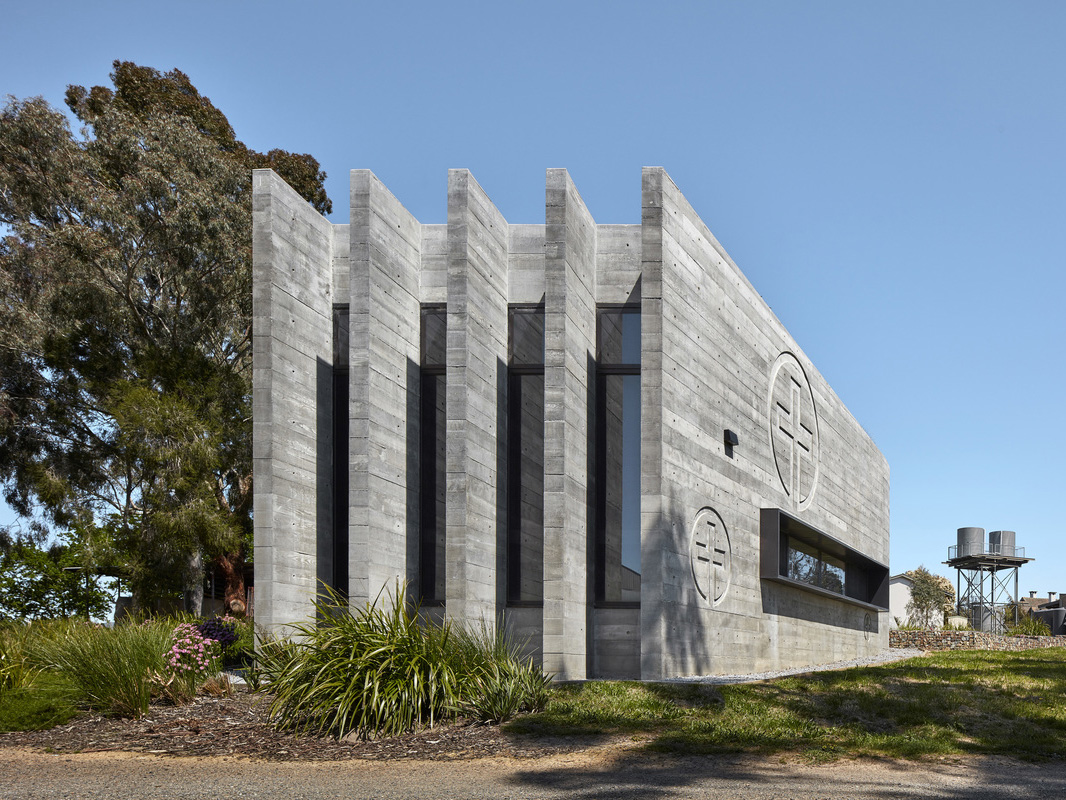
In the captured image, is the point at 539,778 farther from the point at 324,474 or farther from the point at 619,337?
the point at 619,337

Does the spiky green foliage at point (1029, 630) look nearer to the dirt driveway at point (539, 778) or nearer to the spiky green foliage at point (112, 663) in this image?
the dirt driveway at point (539, 778)

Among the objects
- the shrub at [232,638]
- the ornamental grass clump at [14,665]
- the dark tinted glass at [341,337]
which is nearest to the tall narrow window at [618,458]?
the dark tinted glass at [341,337]

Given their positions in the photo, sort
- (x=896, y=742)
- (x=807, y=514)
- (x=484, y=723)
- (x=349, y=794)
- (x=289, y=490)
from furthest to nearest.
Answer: (x=807, y=514) < (x=289, y=490) < (x=484, y=723) < (x=896, y=742) < (x=349, y=794)

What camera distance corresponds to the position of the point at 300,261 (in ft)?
57.4

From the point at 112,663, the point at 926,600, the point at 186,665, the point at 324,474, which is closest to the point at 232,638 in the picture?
the point at 324,474

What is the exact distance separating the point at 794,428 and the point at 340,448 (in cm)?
1051

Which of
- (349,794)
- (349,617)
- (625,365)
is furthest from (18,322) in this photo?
(349,794)

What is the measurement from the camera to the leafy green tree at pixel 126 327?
25609mm

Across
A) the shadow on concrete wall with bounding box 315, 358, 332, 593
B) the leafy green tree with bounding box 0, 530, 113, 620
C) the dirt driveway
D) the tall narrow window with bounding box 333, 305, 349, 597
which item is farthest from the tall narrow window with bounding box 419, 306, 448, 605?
the leafy green tree with bounding box 0, 530, 113, 620

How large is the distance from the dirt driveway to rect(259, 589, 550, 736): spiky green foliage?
1033 millimetres

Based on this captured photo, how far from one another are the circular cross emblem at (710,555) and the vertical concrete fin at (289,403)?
6.49m

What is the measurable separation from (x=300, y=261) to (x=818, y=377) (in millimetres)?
14485

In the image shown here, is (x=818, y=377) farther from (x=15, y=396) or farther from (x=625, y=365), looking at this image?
(x=15, y=396)

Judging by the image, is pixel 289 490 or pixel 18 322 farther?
pixel 18 322
